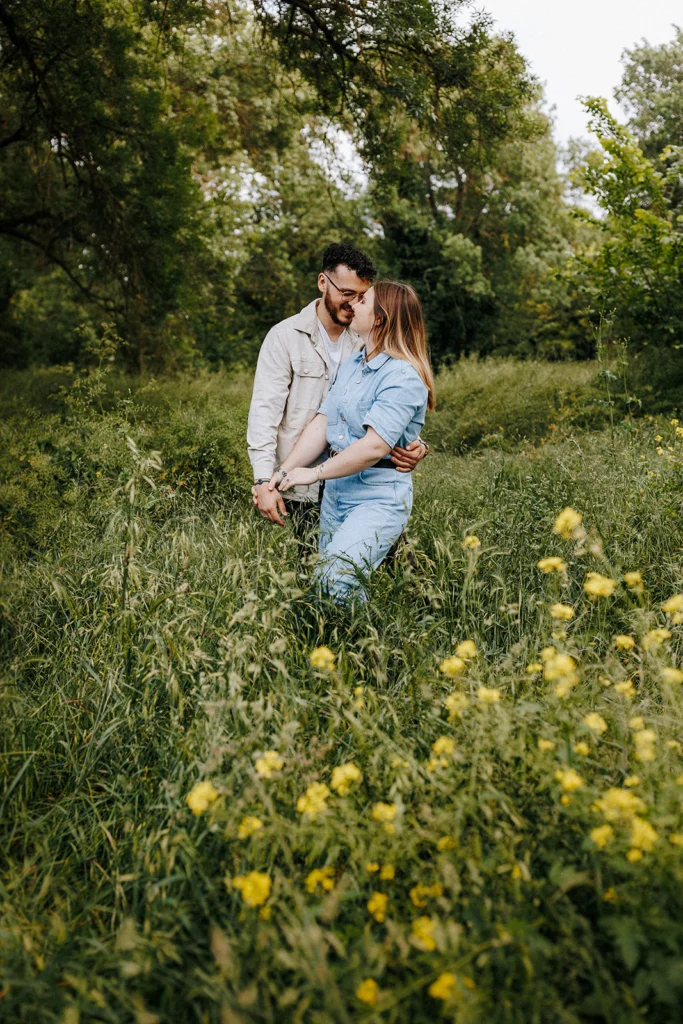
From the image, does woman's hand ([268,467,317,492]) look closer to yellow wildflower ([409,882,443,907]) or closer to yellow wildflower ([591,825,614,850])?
yellow wildflower ([409,882,443,907])

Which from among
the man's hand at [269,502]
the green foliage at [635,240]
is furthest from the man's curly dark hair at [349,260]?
the green foliage at [635,240]

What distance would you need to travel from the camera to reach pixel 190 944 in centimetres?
181

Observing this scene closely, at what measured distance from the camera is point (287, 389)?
13.5 feet

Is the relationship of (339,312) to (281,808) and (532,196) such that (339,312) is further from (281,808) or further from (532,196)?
(532,196)

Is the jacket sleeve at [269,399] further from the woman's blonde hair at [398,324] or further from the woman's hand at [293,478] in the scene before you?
the woman's blonde hair at [398,324]

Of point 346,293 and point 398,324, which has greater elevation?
point 346,293

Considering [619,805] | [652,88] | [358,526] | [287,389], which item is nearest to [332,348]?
[287,389]

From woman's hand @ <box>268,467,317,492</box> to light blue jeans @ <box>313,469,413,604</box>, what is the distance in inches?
7.2

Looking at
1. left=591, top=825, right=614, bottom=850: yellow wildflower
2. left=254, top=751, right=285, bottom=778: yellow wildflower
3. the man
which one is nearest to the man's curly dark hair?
the man

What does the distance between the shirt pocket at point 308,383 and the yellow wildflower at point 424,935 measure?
304 cm

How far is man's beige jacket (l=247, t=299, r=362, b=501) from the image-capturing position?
3977mm

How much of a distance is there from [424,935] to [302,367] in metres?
3.14

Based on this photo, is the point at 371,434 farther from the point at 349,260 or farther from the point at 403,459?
the point at 349,260

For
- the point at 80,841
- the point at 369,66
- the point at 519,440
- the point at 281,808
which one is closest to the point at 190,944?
the point at 281,808
